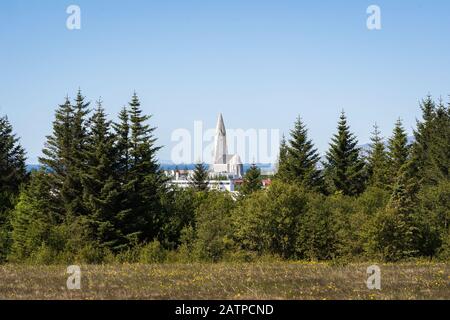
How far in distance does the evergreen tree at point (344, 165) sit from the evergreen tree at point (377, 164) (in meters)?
1.26

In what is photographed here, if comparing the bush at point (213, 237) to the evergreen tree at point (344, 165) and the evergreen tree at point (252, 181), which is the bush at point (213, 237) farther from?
the evergreen tree at point (252, 181)

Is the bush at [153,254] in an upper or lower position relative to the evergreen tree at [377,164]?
lower

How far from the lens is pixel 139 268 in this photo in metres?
20.8

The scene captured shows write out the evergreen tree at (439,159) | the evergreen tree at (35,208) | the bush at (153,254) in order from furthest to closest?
1. the evergreen tree at (439,159)
2. the evergreen tree at (35,208)
3. the bush at (153,254)

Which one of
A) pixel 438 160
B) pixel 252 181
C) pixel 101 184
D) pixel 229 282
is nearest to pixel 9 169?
pixel 101 184

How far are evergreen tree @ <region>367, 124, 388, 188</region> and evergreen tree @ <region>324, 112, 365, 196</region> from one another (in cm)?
126

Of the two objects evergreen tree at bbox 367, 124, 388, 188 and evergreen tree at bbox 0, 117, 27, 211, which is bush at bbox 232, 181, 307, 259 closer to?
evergreen tree at bbox 367, 124, 388, 188

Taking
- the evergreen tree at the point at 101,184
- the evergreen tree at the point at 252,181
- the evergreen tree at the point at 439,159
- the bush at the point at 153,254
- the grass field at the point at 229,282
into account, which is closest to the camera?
the grass field at the point at 229,282

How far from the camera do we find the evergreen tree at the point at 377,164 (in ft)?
211

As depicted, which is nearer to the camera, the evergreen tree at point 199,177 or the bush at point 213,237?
the bush at point 213,237

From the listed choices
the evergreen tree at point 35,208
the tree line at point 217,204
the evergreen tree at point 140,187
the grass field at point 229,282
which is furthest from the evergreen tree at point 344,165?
the grass field at point 229,282

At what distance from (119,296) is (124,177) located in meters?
40.8
